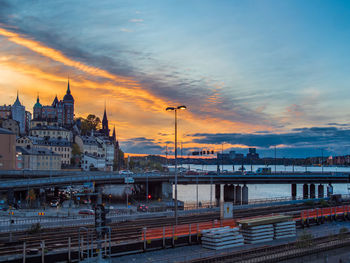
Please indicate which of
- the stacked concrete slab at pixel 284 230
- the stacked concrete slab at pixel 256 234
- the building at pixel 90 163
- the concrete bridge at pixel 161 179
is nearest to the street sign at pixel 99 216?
the stacked concrete slab at pixel 256 234

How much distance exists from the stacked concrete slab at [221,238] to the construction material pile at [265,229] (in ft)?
3.57

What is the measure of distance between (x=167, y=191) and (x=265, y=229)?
84.1 meters

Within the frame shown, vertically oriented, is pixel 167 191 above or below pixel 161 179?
below

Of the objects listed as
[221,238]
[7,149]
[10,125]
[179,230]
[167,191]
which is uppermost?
[10,125]

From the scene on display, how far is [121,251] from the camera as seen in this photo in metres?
30.3

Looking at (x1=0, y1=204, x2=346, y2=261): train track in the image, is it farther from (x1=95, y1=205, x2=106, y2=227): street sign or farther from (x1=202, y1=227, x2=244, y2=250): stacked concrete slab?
(x1=95, y1=205, x2=106, y2=227): street sign

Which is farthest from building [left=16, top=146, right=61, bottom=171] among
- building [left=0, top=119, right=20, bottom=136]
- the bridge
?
building [left=0, top=119, right=20, bottom=136]

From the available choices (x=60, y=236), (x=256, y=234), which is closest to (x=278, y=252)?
(x=256, y=234)

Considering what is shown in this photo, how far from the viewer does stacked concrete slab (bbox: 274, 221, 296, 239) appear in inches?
1463

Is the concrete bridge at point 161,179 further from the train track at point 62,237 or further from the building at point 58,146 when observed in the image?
the building at point 58,146

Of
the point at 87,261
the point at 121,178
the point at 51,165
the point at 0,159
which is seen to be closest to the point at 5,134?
the point at 0,159

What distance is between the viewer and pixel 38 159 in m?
144

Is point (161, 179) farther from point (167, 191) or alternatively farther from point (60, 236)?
point (60, 236)

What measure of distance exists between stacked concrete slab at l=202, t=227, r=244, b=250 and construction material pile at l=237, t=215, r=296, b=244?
109cm
